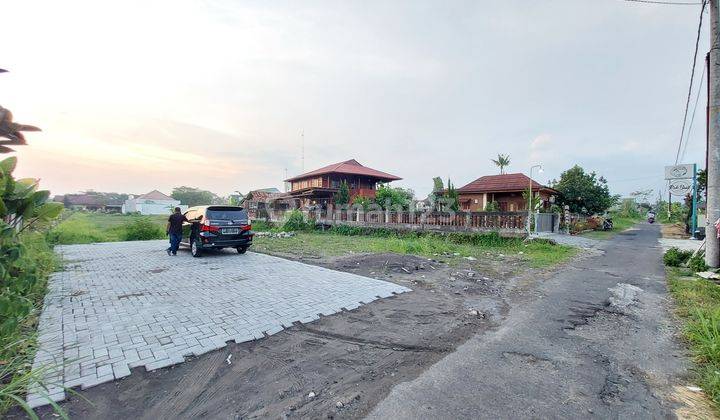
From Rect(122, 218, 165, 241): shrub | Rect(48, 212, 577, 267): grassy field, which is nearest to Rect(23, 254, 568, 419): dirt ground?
Rect(48, 212, 577, 267): grassy field

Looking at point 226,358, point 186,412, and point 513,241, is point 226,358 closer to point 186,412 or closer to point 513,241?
point 186,412

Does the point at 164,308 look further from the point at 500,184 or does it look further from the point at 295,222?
the point at 500,184

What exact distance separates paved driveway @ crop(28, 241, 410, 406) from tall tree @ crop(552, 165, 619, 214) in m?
26.0

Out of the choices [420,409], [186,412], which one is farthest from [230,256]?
[420,409]

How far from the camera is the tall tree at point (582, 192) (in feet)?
81.5

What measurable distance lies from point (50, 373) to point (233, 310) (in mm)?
2044

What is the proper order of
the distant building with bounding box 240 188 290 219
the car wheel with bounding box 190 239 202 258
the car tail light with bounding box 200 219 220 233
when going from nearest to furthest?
the car tail light with bounding box 200 219 220 233 → the car wheel with bounding box 190 239 202 258 → the distant building with bounding box 240 188 290 219

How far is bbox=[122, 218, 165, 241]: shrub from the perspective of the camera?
1588 centimetres

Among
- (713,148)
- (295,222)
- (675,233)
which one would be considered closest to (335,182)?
(295,222)

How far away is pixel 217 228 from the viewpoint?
368 inches

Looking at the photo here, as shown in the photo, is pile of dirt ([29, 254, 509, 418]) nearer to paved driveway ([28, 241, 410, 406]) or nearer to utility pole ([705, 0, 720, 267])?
paved driveway ([28, 241, 410, 406])

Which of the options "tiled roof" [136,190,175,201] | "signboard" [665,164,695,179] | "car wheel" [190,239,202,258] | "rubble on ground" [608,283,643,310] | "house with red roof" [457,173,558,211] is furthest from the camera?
"tiled roof" [136,190,175,201]

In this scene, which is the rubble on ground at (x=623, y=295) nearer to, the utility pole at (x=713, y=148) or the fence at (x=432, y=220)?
the utility pole at (x=713, y=148)

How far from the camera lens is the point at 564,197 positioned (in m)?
25.7
